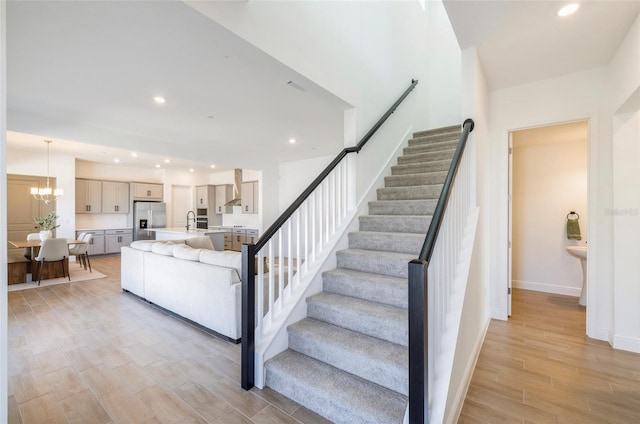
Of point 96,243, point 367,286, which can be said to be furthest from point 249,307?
point 96,243

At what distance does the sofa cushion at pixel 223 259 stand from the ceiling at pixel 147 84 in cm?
193

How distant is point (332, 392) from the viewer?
185cm

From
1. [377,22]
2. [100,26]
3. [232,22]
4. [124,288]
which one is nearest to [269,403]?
[232,22]

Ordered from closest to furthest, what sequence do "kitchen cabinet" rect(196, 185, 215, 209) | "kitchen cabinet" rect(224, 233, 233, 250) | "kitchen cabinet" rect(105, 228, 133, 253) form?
1. "kitchen cabinet" rect(105, 228, 133, 253)
2. "kitchen cabinet" rect(224, 233, 233, 250)
3. "kitchen cabinet" rect(196, 185, 215, 209)

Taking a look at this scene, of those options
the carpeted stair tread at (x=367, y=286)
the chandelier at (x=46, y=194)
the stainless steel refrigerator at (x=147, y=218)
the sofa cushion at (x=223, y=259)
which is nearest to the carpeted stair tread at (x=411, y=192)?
the carpeted stair tread at (x=367, y=286)

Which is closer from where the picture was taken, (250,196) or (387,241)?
(387,241)

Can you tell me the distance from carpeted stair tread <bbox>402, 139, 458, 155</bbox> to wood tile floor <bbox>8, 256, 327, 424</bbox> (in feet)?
11.9

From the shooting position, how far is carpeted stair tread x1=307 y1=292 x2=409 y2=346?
2.08 metres

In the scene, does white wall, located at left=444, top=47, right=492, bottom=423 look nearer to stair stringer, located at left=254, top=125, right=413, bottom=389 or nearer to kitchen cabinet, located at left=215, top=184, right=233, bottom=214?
stair stringer, located at left=254, top=125, right=413, bottom=389

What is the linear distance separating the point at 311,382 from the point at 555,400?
1.79 m

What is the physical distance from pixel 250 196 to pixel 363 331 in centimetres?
715

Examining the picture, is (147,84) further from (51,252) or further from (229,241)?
(229,241)

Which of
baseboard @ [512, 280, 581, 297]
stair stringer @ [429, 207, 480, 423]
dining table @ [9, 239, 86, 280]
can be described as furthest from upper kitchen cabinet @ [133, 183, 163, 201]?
baseboard @ [512, 280, 581, 297]

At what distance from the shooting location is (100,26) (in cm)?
216
